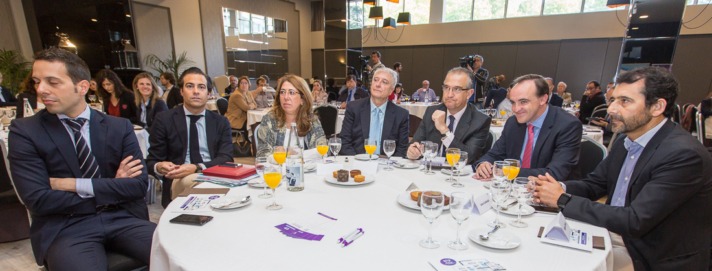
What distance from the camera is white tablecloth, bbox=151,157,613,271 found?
1034 mm

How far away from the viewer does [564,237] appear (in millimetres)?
1170

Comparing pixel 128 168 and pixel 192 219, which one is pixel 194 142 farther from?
pixel 192 219

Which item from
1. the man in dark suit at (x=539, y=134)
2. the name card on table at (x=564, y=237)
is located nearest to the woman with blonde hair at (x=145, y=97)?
the man in dark suit at (x=539, y=134)

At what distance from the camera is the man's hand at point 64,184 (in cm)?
160

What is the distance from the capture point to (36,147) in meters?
1.59

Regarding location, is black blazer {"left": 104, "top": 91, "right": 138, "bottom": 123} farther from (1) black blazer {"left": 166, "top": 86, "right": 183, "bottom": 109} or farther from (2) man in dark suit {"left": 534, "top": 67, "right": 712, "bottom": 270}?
(2) man in dark suit {"left": 534, "top": 67, "right": 712, "bottom": 270}

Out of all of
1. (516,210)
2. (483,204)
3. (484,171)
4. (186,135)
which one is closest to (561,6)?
(484,171)

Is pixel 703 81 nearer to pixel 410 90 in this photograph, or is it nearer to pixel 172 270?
pixel 410 90

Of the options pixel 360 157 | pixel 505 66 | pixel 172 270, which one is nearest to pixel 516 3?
pixel 505 66

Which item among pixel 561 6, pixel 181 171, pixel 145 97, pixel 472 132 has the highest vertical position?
pixel 561 6

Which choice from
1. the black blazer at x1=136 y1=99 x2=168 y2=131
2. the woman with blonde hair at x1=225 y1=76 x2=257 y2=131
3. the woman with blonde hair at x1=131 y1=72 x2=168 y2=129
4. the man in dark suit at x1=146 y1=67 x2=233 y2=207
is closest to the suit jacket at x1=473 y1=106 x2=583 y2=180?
the man in dark suit at x1=146 y1=67 x2=233 y2=207

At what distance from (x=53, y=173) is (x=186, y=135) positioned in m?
0.88

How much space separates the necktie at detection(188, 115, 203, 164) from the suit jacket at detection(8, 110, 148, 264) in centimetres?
70

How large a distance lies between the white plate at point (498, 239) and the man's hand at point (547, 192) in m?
0.38
